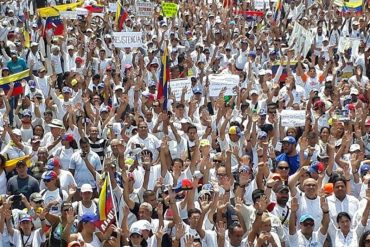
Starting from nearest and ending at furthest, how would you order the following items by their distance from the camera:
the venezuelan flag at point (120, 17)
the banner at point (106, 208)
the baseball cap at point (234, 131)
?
the banner at point (106, 208) → the baseball cap at point (234, 131) → the venezuelan flag at point (120, 17)

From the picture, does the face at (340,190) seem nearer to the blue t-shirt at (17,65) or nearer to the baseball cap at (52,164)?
the baseball cap at (52,164)

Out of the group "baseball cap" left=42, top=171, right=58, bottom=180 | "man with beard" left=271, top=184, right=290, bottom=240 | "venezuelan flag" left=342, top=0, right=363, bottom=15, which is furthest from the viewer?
"venezuelan flag" left=342, top=0, right=363, bottom=15

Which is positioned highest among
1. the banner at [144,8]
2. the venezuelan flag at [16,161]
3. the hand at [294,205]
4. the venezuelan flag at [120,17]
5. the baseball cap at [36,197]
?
the banner at [144,8]

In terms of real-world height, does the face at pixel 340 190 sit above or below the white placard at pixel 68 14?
below

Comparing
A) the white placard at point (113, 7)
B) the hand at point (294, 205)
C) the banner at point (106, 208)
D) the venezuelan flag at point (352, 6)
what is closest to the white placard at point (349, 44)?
the venezuelan flag at point (352, 6)

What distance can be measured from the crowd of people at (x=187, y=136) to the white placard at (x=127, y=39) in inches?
12.9

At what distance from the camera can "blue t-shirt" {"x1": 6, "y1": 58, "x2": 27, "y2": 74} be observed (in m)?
14.8

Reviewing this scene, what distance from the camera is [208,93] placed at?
1381cm

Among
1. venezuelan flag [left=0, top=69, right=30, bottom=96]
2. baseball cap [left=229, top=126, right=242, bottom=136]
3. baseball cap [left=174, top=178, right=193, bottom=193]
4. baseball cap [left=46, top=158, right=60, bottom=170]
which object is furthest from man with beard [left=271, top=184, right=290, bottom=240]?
venezuelan flag [left=0, top=69, right=30, bottom=96]

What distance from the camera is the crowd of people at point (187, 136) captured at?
8484 mm

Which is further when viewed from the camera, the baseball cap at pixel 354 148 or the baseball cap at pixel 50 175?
the baseball cap at pixel 354 148

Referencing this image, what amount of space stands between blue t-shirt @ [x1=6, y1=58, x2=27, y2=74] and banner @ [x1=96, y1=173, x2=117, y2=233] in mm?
6447

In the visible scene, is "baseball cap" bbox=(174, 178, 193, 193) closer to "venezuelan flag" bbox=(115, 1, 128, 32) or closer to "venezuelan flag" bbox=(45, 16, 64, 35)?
"venezuelan flag" bbox=(45, 16, 64, 35)

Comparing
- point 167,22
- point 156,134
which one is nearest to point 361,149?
point 156,134
